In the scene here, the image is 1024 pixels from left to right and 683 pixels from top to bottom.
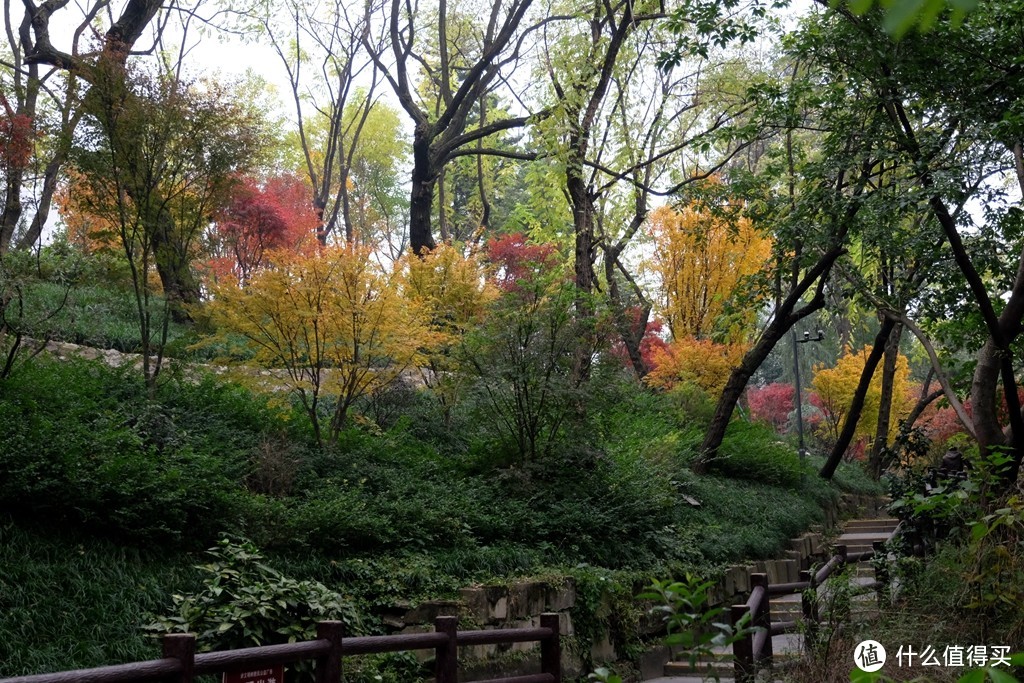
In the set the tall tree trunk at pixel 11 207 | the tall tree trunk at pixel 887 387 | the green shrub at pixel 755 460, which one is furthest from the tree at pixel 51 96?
the tall tree trunk at pixel 887 387

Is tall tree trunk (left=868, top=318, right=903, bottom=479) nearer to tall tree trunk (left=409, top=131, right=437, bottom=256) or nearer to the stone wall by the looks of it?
tall tree trunk (left=409, top=131, right=437, bottom=256)

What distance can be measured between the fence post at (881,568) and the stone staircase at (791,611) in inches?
4.3

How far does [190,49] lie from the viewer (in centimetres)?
2039

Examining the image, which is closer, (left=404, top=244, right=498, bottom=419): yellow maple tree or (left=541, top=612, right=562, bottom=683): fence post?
(left=541, top=612, right=562, bottom=683): fence post

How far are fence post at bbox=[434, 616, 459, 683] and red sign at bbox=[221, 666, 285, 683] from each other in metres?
1.13

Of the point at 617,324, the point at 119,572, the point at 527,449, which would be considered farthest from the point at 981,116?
the point at 119,572

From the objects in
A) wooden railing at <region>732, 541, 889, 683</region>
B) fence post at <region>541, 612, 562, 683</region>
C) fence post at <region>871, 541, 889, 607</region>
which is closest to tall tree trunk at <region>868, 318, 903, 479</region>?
fence post at <region>871, 541, 889, 607</region>

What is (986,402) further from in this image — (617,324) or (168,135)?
(168,135)

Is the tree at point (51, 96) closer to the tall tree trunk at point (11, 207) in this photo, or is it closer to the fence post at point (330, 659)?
the tall tree trunk at point (11, 207)

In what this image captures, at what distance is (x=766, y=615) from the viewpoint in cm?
741

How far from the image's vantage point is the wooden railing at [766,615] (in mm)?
6570

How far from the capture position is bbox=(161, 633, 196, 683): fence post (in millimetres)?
3658

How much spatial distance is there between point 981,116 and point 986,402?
2883 millimetres

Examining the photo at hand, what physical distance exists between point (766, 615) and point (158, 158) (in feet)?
23.8
